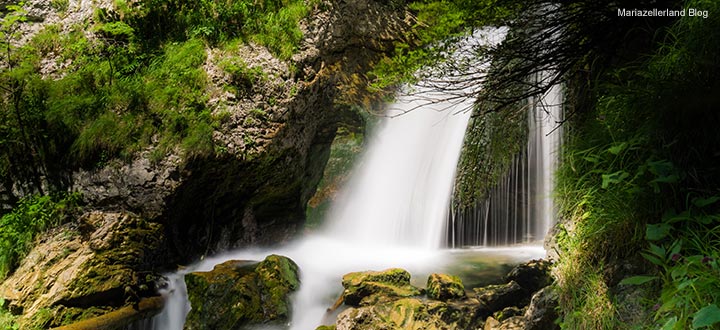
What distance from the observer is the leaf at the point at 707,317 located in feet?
3.83

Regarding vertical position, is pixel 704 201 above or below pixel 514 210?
above

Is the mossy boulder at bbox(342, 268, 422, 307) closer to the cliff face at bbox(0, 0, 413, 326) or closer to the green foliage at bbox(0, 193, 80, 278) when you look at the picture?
the cliff face at bbox(0, 0, 413, 326)

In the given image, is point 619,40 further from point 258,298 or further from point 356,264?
point 356,264

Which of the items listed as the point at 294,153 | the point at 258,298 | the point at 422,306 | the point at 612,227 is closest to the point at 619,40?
the point at 612,227

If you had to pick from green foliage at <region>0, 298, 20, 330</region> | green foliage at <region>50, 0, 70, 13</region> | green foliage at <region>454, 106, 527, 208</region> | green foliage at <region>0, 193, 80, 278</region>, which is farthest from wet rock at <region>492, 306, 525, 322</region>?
green foliage at <region>50, 0, 70, 13</region>

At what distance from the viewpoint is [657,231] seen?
1627mm

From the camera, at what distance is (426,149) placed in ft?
32.9

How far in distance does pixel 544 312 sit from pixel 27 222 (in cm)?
576

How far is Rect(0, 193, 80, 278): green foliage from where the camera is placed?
4.49m

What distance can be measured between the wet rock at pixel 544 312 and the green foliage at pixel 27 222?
5388 mm

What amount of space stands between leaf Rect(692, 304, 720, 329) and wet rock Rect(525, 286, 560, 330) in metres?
1.43

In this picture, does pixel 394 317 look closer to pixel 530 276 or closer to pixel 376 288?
pixel 376 288

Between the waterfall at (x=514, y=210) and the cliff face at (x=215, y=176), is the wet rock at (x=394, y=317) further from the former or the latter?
the waterfall at (x=514, y=210)

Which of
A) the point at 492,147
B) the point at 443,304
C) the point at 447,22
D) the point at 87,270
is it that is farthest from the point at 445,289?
the point at 87,270
